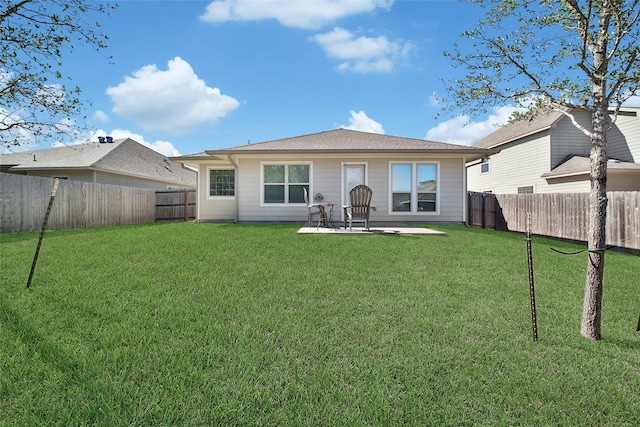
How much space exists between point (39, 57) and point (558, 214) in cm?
1377

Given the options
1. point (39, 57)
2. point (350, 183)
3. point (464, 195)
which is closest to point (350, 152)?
point (350, 183)

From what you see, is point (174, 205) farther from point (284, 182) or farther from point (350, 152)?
point (350, 152)

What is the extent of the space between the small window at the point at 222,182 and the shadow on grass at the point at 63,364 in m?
9.94

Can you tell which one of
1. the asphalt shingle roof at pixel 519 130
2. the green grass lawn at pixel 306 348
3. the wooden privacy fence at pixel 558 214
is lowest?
the green grass lawn at pixel 306 348

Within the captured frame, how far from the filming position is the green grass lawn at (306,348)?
161cm

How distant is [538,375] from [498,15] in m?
3.20

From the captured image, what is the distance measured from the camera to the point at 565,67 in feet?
9.75

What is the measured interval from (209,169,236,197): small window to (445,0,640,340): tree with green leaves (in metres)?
10.3

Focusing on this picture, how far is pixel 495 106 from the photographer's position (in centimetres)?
330

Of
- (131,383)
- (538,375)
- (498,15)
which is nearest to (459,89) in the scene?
(498,15)

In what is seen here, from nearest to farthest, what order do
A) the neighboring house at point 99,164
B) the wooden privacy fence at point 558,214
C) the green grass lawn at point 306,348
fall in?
the green grass lawn at point 306,348 → the wooden privacy fence at point 558,214 → the neighboring house at point 99,164

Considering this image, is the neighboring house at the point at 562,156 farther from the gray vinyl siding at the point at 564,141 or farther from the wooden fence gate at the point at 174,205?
the wooden fence gate at the point at 174,205

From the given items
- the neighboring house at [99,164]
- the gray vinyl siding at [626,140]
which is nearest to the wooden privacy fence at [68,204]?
the neighboring house at [99,164]

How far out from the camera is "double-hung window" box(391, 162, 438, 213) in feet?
36.7
